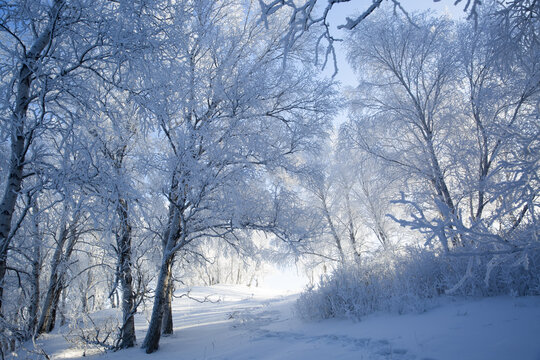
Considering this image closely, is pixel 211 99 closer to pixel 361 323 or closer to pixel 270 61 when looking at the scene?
pixel 270 61

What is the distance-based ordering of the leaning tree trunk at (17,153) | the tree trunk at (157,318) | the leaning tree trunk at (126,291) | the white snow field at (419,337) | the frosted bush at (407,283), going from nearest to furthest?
the white snow field at (419,337) → the leaning tree trunk at (17,153) → the frosted bush at (407,283) → the tree trunk at (157,318) → the leaning tree trunk at (126,291)

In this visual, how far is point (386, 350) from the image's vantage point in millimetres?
2709

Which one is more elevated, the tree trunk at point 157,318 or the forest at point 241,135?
the forest at point 241,135

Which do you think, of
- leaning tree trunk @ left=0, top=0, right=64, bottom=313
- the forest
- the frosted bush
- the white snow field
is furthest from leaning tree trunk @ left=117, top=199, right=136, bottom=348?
the frosted bush

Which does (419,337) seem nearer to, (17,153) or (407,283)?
(407,283)

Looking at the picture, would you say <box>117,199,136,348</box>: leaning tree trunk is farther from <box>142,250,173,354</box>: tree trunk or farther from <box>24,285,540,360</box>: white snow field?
<box>24,285,540,360</box>: white snow field

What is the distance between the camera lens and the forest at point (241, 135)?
312cm

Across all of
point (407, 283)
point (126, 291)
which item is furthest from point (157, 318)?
point (407, 283)

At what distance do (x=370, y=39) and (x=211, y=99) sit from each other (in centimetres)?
491

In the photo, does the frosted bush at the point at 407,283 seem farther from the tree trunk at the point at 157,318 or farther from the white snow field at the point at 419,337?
the tree trunk at the point at 157,318

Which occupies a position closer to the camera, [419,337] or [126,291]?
[419,337]

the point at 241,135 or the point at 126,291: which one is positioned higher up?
the point at 241,135

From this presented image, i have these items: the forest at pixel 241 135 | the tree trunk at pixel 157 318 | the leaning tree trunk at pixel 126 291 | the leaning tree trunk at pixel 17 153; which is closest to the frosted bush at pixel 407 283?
the forest at pixel 241 135

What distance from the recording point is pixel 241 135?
5.16 m
